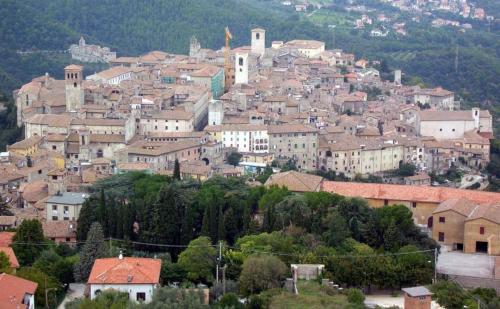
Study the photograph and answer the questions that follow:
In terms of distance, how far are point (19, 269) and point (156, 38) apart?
65993mm

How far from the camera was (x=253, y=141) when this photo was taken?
53094mm

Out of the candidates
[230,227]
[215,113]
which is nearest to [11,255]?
[230,227]

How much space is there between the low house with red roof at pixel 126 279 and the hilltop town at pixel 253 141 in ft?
22.9

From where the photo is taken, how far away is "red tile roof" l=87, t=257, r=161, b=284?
97.2 feet

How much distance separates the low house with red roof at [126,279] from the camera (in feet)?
96.9

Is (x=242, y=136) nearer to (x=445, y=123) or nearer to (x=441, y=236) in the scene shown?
(x=445, y=123)

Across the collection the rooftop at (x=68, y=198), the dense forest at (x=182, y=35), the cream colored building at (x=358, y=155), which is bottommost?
the rooftop at (x=68, y=198)

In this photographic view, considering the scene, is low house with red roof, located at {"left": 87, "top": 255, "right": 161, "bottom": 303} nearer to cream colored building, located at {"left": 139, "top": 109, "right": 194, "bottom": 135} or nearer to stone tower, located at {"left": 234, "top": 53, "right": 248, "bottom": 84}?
cream colored building, located at {"left": 139, "top": 109, "right": 194, "bottom": 135}

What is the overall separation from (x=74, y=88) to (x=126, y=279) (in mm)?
28748

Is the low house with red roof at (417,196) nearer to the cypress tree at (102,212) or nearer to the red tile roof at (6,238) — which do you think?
the cypress tree at (102,212)

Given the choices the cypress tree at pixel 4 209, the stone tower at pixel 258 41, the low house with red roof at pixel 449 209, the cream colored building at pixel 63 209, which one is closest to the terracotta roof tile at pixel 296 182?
the low house with red roof at pixel 449 209

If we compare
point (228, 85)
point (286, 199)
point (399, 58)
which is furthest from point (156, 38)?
point (286, 199)

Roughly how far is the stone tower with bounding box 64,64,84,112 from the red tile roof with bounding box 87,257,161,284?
26489 millimetres

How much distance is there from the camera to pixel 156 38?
96125 mm
